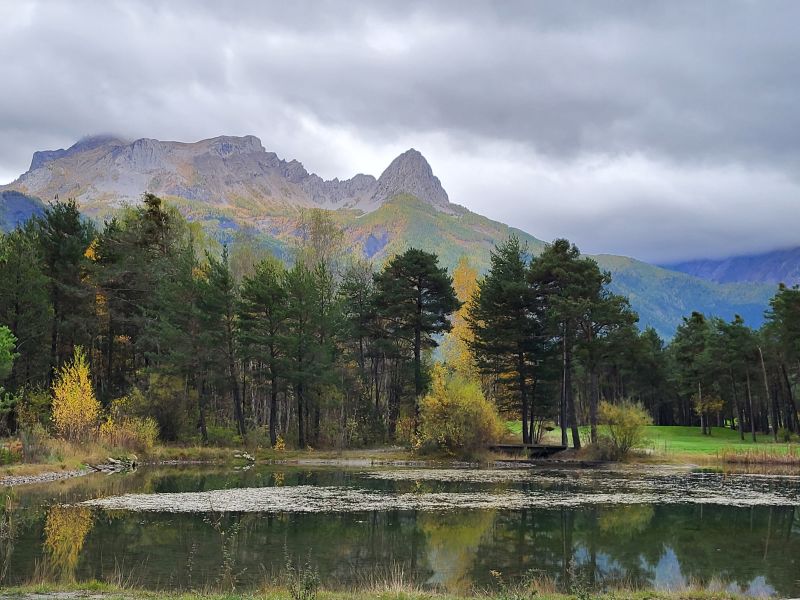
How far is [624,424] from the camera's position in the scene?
4475cm

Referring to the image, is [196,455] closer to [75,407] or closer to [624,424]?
[75,407]

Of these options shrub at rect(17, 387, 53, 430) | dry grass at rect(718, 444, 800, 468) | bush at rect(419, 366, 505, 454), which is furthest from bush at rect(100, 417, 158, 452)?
dry grass at rect(718, 444, 800, 468)

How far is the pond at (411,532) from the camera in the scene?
16297 mm

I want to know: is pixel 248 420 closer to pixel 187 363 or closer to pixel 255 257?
pixel 187 363

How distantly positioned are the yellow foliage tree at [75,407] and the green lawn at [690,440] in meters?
32.4

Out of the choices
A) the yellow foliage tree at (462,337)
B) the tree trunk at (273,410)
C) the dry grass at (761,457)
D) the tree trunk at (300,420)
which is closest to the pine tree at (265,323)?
the tree trunk at (273,410)

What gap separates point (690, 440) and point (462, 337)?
23.8 meters

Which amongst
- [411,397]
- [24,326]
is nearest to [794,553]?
[411,397]

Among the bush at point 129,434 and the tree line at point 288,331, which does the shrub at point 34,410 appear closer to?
the tree line at point 288,331

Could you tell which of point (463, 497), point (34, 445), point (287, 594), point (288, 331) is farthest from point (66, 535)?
point (288, 331)

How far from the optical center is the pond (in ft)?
53.5

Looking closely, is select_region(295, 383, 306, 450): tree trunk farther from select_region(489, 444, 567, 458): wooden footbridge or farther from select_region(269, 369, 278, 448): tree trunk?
select_region(489, 444, 567, 458): wooden footbridge

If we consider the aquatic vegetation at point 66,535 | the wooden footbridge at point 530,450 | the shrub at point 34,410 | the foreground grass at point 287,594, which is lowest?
the wooden footbridge at point 530,450

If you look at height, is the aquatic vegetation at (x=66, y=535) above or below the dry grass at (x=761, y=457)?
above
